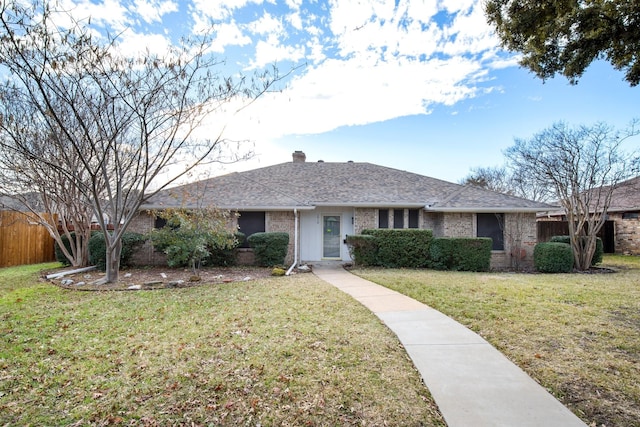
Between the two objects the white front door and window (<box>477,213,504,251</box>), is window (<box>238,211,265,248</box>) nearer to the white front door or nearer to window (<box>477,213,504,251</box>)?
the white front door

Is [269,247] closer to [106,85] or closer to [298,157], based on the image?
[106,85]

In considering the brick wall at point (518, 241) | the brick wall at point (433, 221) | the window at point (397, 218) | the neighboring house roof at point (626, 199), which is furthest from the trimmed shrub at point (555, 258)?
the neighboring house roof at point (626, 199)

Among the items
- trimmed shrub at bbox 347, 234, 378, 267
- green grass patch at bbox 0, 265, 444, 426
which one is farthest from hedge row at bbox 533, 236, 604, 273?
green grass patch at bbox 0, 265, 444, 426

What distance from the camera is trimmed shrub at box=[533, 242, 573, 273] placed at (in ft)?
41.0

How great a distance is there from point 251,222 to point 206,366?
34.2 feet

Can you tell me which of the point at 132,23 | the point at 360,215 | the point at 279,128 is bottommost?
the point at 360,215

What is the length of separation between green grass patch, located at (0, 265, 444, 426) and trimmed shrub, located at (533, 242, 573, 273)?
9.66 meters

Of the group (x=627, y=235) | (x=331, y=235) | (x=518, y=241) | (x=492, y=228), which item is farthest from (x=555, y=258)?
(x=627, y=235)

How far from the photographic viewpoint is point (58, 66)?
7.20 metres

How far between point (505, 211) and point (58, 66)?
15.3 metres

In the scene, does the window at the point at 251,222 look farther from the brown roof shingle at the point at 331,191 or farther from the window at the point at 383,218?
the window at the point at 383,218

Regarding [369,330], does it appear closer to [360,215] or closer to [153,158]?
[153,158]

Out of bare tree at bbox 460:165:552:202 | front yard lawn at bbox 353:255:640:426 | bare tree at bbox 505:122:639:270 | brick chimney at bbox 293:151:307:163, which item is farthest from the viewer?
bare tree at bbox 460:165:552:202

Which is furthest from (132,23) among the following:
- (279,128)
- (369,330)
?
(369,330)
